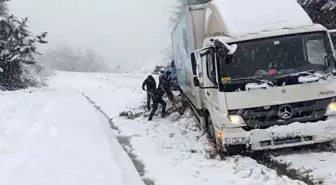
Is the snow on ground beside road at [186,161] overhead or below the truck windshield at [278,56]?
below

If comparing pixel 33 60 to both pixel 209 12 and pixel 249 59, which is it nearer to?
pixel 209 12

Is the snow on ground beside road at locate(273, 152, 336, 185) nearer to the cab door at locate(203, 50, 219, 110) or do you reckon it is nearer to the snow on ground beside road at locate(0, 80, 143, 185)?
the cab door at locate(203, 50, 219, 110)

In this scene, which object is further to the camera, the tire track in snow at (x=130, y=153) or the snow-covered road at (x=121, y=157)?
the tire track in snow at (x=130, y=153)

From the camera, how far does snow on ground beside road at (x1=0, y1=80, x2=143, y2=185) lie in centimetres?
616

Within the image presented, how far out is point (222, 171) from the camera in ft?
22.0

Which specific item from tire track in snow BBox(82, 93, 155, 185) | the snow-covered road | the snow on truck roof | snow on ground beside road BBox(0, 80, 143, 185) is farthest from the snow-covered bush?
the snow on truck roof

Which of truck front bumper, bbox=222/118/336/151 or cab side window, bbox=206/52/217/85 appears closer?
truck front bumper, bbox=222/118/336/151

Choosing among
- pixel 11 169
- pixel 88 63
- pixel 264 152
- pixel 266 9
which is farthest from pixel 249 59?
pixel 88 63

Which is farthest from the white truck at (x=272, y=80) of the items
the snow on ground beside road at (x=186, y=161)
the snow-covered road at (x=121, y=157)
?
the snow-covered road at (x=121, y=157)

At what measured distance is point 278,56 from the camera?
6.91 m

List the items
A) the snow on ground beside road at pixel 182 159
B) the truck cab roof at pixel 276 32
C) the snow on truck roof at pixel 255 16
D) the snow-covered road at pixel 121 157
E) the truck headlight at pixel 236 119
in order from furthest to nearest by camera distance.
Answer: the snow on truck roof at pixel 255 16, the truck cab roof at pixel 276 32, the truck headlight at pixel 236 119, the snow on ground beside road at pixel 182 159, the snow-covered road at pixel 121 157

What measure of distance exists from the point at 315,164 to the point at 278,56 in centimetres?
202

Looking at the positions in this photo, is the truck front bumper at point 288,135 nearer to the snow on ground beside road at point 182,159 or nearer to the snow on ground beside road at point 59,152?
the snow on ground beside road at point 182,159

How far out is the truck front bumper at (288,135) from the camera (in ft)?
21.4
